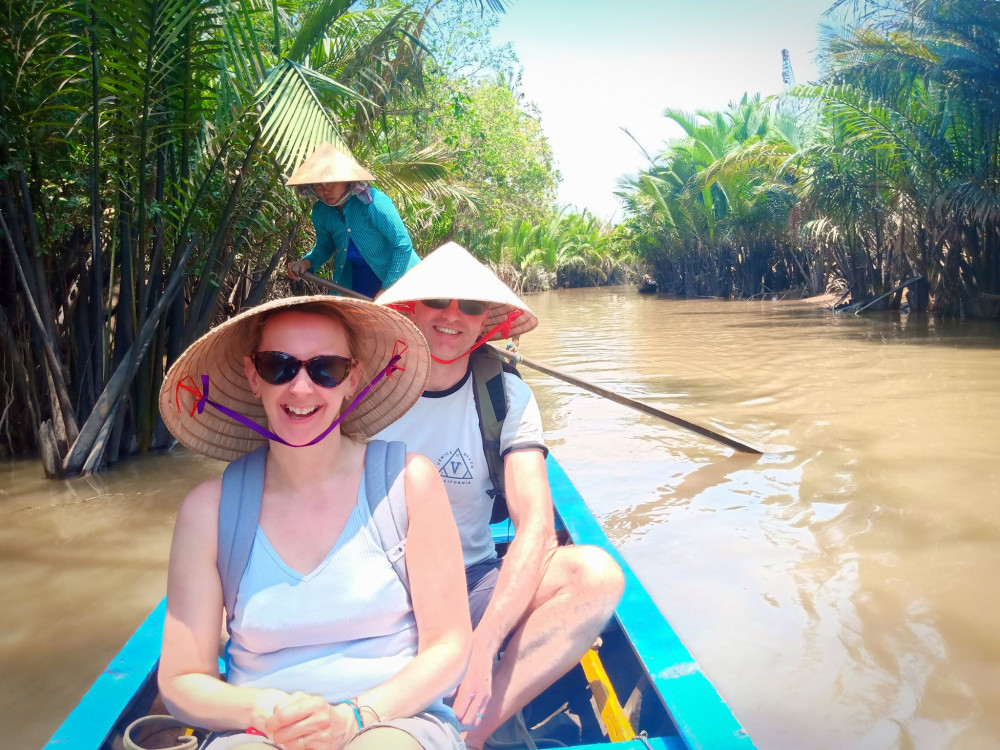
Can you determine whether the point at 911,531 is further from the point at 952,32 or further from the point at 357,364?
the point at 952,32

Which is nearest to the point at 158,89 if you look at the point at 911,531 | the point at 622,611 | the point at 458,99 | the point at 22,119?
the point at 22,119

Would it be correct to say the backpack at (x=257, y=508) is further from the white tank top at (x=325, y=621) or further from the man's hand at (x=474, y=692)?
the man's hand at (x=474, y=692)

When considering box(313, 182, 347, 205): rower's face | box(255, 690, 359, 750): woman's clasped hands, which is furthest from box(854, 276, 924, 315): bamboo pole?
box(255, 690, 359, 750): woman's clasped hands

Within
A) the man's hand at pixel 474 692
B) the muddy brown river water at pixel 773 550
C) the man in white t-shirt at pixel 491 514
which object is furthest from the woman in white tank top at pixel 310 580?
the muddy brown river water at pixel 773 550

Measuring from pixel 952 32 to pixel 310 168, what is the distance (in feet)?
37.5

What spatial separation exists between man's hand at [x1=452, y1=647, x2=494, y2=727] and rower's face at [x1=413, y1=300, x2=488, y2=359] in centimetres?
84

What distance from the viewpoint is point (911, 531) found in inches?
155

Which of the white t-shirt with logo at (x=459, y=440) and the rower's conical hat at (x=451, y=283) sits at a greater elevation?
the rower's conical hat at (x=451, y=283)

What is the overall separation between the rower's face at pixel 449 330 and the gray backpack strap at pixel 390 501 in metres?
0.64

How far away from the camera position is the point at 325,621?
5.05 feet

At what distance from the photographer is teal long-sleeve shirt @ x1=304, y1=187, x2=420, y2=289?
4.17m

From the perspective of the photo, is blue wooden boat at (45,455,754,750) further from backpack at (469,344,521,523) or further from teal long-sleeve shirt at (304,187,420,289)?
teal long-sleeve shirt at (304,187,420,289)

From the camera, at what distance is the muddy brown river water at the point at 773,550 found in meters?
2.64

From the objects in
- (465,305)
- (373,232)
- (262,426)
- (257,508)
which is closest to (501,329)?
(465,305)
